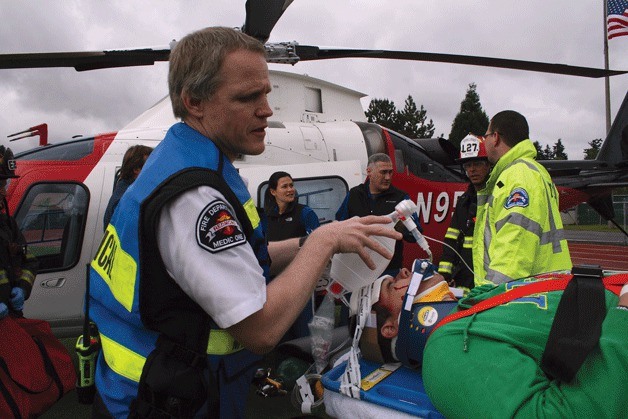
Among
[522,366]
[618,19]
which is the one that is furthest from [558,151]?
[522,366]

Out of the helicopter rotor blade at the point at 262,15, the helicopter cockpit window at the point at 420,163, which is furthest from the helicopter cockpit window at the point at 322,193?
the helicopter rotor blade at the point at 262,15

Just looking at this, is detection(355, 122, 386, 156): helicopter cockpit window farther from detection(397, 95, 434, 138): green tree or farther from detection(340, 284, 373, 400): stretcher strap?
detection(397, 95, 434, 138): green tree

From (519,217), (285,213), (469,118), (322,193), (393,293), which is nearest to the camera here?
(393,293)

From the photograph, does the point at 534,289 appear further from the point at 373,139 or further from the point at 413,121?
the point at 413,121

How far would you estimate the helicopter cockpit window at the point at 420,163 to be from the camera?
5.66m

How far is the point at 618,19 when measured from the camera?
14430mm

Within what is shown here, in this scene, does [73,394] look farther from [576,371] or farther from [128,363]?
[576,371]

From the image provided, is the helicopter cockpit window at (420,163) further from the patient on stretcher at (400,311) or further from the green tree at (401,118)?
the green tree at (401,118)

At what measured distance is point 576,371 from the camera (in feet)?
3.85

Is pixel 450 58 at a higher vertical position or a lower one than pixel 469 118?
lower

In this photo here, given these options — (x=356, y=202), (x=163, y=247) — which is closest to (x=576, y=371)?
(x=163, y=247)

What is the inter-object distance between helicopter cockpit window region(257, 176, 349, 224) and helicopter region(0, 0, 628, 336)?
0.04 ft

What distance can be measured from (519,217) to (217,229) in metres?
1.95

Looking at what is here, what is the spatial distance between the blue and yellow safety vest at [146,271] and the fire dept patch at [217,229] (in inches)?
2.5
